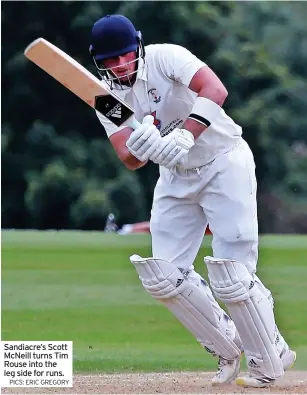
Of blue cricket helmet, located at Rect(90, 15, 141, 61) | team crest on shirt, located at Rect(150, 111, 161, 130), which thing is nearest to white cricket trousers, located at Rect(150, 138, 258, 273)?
team crest on shirt, located at Rect(150, 111, 161, 130)

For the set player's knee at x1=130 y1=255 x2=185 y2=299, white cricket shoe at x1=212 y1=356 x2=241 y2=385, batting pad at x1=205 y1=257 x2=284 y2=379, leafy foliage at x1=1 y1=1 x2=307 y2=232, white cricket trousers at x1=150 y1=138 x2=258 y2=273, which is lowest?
white cricket shoe at x1=212 y1=356 x2=241 y2=385

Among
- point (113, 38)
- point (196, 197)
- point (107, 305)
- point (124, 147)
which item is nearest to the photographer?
point (113, 38)

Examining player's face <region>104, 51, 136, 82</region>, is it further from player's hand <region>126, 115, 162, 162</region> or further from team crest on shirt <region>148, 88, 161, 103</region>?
player's hand <region>126, 115, 162, 162</region>

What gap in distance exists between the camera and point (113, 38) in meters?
4.82

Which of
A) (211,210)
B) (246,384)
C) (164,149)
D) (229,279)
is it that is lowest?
(246,384)

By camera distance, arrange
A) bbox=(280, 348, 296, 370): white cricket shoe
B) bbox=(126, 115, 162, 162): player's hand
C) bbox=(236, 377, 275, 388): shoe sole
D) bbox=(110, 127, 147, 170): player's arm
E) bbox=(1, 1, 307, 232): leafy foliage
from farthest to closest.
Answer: bbox=(1, 1, 307, 232): leafy foliage, bbox=(280, 348, 296, 370): white cricket shoe, bbox=(236, 377, 275, 388): shoe sole, bbox=(110, 127, 147, 170): player's arm, bbox=(126, 115, 162, 162): player's hand

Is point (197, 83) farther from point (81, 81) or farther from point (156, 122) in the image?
point (81, 81)

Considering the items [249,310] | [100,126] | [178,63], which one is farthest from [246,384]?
[100,126]

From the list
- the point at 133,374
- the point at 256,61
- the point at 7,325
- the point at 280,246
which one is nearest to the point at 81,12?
the point at 256,61

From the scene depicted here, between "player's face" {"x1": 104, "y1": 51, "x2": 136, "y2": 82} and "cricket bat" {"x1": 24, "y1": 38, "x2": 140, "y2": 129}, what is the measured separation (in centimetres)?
9

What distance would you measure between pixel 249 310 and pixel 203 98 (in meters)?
1.00

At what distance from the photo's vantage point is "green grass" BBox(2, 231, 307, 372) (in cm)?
754

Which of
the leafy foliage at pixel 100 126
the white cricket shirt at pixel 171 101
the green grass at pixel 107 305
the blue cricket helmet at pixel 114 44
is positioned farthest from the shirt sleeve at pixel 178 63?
the leafy foliage at pixel 100 126

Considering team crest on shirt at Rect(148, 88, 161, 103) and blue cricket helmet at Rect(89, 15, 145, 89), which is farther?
team crest on shirt at Rect(148, 88, 161, 103)
